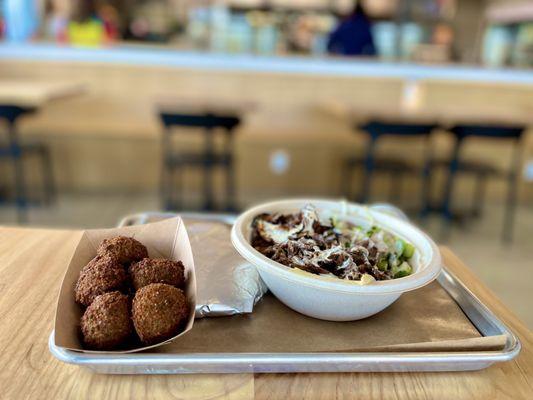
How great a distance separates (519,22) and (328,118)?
3.91m

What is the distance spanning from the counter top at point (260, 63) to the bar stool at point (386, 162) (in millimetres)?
853

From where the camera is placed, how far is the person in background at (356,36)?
492 cm

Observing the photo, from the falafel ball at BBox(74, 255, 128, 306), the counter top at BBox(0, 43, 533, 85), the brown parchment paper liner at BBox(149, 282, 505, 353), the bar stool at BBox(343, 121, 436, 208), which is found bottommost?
the bar stool at BBox(343, 121, 436, 208)

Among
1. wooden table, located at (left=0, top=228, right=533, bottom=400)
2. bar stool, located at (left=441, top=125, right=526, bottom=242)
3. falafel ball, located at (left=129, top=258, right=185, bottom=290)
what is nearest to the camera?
wooden table, located at (left=0, top=228, right=533, bottom=400)

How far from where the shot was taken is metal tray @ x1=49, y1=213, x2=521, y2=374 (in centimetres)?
64

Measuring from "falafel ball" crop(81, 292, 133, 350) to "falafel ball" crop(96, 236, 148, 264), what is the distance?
11cm

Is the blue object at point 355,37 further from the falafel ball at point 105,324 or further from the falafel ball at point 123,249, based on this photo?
the falafel ball at point 105,324

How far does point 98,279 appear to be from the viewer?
0.73 meters

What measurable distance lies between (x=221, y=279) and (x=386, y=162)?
3.08 metres

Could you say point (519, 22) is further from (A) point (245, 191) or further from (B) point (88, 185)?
(B) point (88, 185)

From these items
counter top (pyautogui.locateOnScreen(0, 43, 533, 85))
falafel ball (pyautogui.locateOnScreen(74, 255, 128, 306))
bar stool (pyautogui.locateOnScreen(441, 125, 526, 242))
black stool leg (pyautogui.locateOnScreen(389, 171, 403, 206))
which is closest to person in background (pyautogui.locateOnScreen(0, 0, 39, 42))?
counter top (pyautogui.locateOnScreen(0, 43, 533, 85))

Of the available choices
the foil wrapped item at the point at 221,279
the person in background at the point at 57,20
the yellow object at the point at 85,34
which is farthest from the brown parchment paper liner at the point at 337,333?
the person in background at the point at 57,20

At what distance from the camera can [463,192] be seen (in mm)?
4422

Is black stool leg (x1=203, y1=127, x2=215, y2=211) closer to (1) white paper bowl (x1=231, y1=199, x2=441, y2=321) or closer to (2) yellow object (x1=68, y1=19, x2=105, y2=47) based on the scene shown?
(2) yellow object (x1=68, y1=19, x2=105, y2=47)
